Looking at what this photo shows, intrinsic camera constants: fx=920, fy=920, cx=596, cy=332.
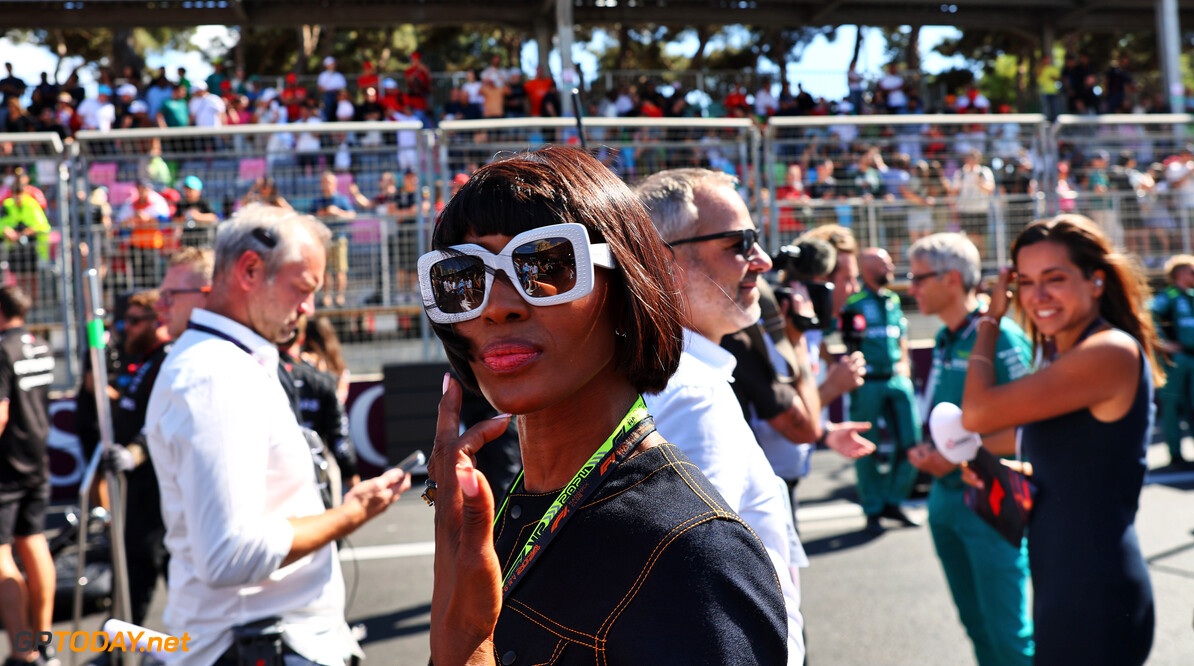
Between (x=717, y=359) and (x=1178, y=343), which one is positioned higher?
(x=717, y=359)

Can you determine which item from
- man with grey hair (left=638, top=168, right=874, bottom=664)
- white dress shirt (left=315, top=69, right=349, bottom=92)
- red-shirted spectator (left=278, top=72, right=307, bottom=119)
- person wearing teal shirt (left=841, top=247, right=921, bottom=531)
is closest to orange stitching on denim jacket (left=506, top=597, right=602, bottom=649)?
man with grey hair (left=638, top=168, right=874, bottom=664)

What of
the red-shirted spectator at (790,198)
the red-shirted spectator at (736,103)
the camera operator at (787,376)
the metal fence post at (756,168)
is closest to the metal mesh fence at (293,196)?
the metal fence post at (756,168)

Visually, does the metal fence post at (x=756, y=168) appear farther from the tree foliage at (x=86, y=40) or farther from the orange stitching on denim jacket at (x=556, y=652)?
the tree foliage at (x=86, y=40)

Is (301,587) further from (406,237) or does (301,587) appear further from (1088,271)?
(406,237)

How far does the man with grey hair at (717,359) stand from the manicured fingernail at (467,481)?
564mm

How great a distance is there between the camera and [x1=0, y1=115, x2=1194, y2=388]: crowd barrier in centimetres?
781

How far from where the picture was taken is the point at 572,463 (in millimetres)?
1314

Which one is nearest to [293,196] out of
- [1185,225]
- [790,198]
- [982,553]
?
[790,198]

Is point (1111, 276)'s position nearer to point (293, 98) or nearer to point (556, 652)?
point (556, 652)

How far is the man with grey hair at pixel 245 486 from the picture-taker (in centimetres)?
220

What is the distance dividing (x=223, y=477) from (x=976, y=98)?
70.0 feet

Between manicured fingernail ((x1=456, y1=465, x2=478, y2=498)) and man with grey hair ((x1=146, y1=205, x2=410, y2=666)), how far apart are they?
4.40ft

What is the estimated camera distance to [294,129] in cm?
783

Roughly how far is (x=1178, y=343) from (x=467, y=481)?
9.89 metres
